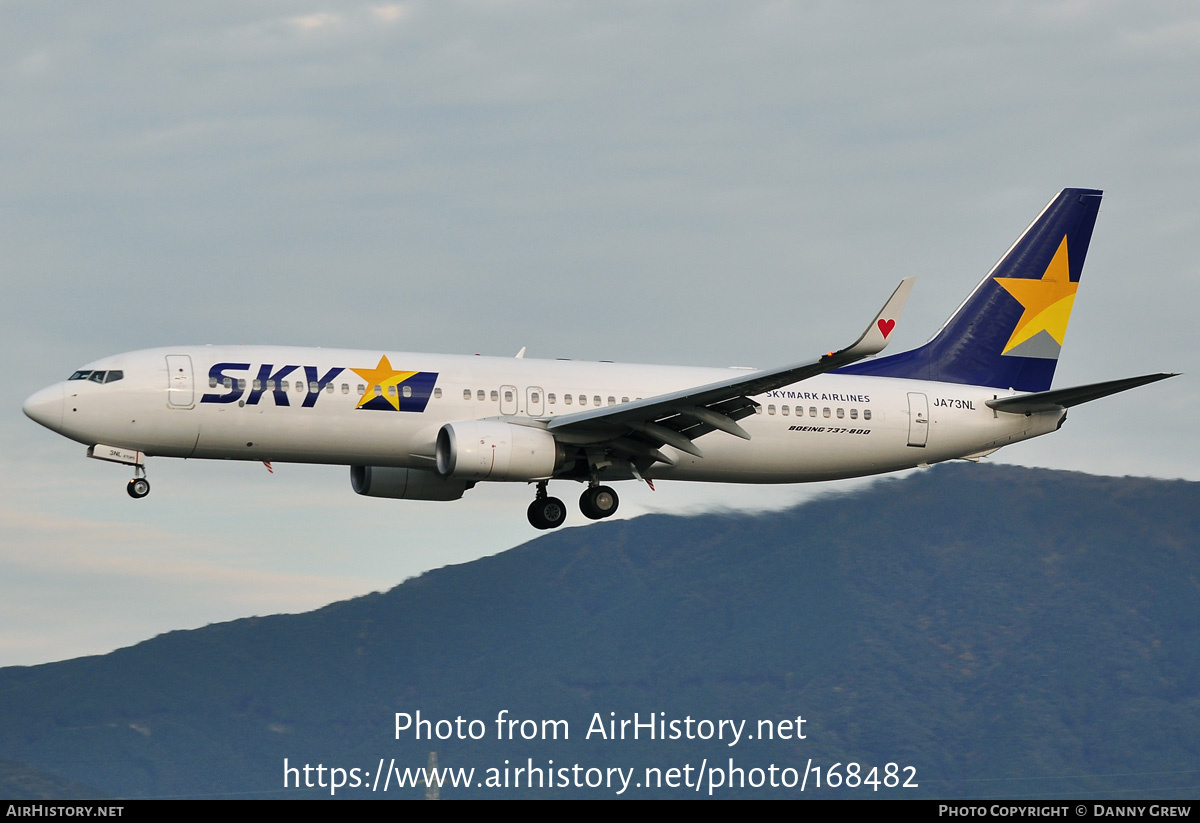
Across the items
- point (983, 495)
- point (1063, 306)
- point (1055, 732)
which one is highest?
point (983, 495)

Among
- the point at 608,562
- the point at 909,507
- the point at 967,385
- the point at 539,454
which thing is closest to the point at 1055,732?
the point at 909,507

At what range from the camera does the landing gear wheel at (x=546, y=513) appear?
40.2 metres

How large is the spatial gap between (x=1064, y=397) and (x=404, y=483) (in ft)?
58.8

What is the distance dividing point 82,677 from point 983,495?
81.5 meters

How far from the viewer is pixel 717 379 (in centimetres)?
4125

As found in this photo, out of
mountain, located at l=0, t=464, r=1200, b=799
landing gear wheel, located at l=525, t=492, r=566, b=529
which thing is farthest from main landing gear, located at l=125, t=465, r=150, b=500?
mountain, located at l=0, t=464, r=1200, b=799

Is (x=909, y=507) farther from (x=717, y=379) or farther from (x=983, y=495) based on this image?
(x=717, y=379)

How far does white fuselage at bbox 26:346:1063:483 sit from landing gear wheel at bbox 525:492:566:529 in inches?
110

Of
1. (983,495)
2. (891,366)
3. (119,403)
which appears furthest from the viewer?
(983,495)

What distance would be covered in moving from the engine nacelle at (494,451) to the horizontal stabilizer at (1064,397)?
13610 mm

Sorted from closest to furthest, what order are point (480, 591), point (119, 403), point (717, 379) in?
point (119, 403) < point (717, 379) < point (480, 591)

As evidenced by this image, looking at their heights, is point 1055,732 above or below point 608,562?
below

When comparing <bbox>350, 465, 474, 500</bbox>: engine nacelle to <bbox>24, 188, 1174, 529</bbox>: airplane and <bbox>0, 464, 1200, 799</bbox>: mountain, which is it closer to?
<bbox>24, 188, 1174, 529</bbox>: airplane

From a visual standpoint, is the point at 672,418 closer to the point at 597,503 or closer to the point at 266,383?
the point at 597,503
